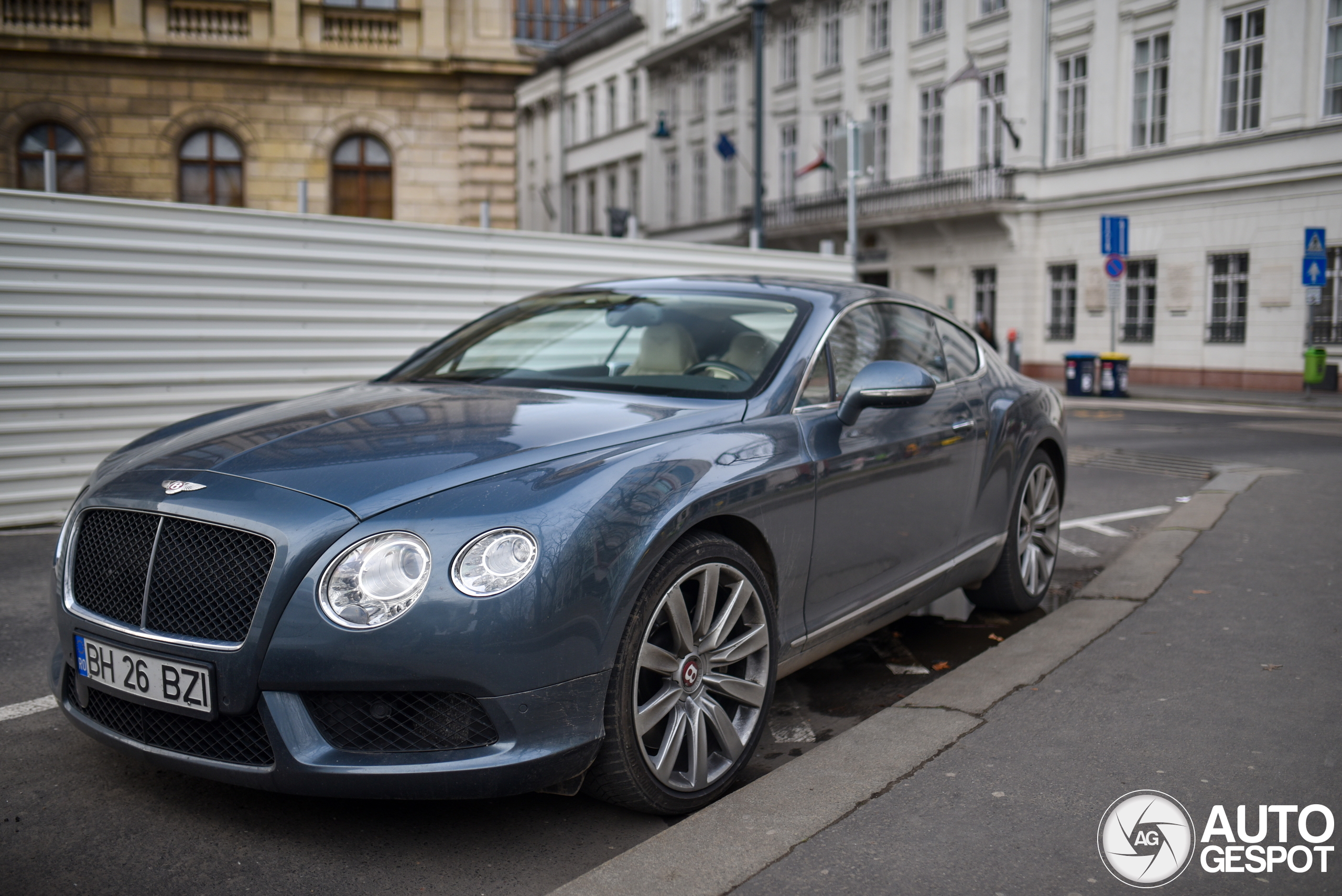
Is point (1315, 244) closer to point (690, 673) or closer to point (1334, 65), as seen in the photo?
point (1334, 65)

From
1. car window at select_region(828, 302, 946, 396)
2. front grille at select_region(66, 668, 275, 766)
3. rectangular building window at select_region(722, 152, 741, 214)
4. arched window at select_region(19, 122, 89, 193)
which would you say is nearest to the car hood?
front grille at select_region(66, 668, 275, 766)

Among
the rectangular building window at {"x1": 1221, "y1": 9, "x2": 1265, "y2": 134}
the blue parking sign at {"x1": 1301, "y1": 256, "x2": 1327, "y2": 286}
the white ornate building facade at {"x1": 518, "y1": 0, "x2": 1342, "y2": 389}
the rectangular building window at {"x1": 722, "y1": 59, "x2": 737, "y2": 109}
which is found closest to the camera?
the blue parking sign at {"x1": 1301, "y1": 256, "x2": 1327, "y2": 286}

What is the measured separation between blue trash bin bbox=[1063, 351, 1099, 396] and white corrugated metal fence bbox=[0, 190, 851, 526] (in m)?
17.2

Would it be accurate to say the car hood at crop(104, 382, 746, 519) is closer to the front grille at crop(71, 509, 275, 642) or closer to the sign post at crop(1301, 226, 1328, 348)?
the front grille at crop(71, 509, 275, 642)

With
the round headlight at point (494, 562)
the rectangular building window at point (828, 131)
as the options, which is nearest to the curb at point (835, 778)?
the round headlight at point (494, 562)

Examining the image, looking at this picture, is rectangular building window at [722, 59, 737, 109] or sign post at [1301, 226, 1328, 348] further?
rectangular building window at [722, 59, 737, 109]

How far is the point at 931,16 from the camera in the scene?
34.8 metres

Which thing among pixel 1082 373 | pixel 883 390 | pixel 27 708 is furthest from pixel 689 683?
pixel 1082 373

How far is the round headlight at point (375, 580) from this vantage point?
2.63 meters

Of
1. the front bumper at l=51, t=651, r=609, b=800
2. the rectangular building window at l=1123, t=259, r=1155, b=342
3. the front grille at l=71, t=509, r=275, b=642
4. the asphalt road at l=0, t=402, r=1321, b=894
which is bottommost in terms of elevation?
the asphalt road at l=0, t=402, r=1321, b=894

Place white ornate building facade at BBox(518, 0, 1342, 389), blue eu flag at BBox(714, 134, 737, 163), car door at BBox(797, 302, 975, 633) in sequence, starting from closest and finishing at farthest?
1. car door at BBox(797, 302, 975, 633)
2. white ornate building facade at BBox(518, 0, 1342, 389)
3. blue eu flag at BBox(714, 134, 737, 163)

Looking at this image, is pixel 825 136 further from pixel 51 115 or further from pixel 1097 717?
pixel 1097 717

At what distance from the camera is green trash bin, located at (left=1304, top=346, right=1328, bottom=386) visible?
23.4 m

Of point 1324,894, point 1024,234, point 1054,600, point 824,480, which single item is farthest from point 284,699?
point 1024,234
